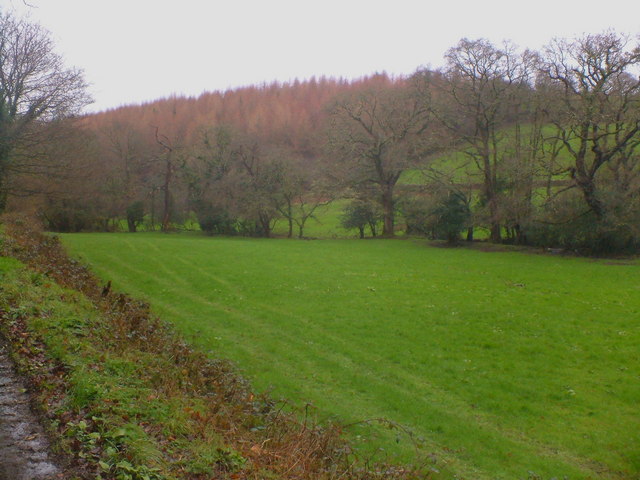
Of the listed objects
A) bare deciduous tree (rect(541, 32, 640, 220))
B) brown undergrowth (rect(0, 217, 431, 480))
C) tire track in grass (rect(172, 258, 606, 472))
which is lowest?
tire track in grass (rect(172, 258, 606, 472))

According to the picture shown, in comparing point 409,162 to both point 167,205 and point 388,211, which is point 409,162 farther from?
point 167,205

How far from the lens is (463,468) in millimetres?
7660

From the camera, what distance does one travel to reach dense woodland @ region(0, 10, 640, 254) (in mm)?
29359

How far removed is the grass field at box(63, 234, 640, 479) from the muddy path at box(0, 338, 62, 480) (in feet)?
17.5

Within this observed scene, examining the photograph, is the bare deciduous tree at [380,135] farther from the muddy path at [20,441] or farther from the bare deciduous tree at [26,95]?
the muddy path at [20,441]

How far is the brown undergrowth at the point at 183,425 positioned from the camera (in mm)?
4613

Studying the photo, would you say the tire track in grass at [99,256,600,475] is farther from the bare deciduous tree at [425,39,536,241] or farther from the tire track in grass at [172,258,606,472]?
the bare deciduous tree at [425,39,536,241]

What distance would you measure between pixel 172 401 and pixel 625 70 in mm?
32844

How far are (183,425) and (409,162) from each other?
129 feet

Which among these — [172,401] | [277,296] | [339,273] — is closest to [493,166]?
[339,273]

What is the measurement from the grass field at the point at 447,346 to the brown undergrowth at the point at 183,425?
1907 millimetres

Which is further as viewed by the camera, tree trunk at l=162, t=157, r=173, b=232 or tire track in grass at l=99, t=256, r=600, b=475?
tree trunk at l=162, t=157, r=173, b=232

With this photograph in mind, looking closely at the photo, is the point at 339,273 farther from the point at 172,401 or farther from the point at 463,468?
the point at 172,401

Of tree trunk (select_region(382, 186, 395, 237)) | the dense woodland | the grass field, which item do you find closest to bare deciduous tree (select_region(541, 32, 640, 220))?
the dense woodland
